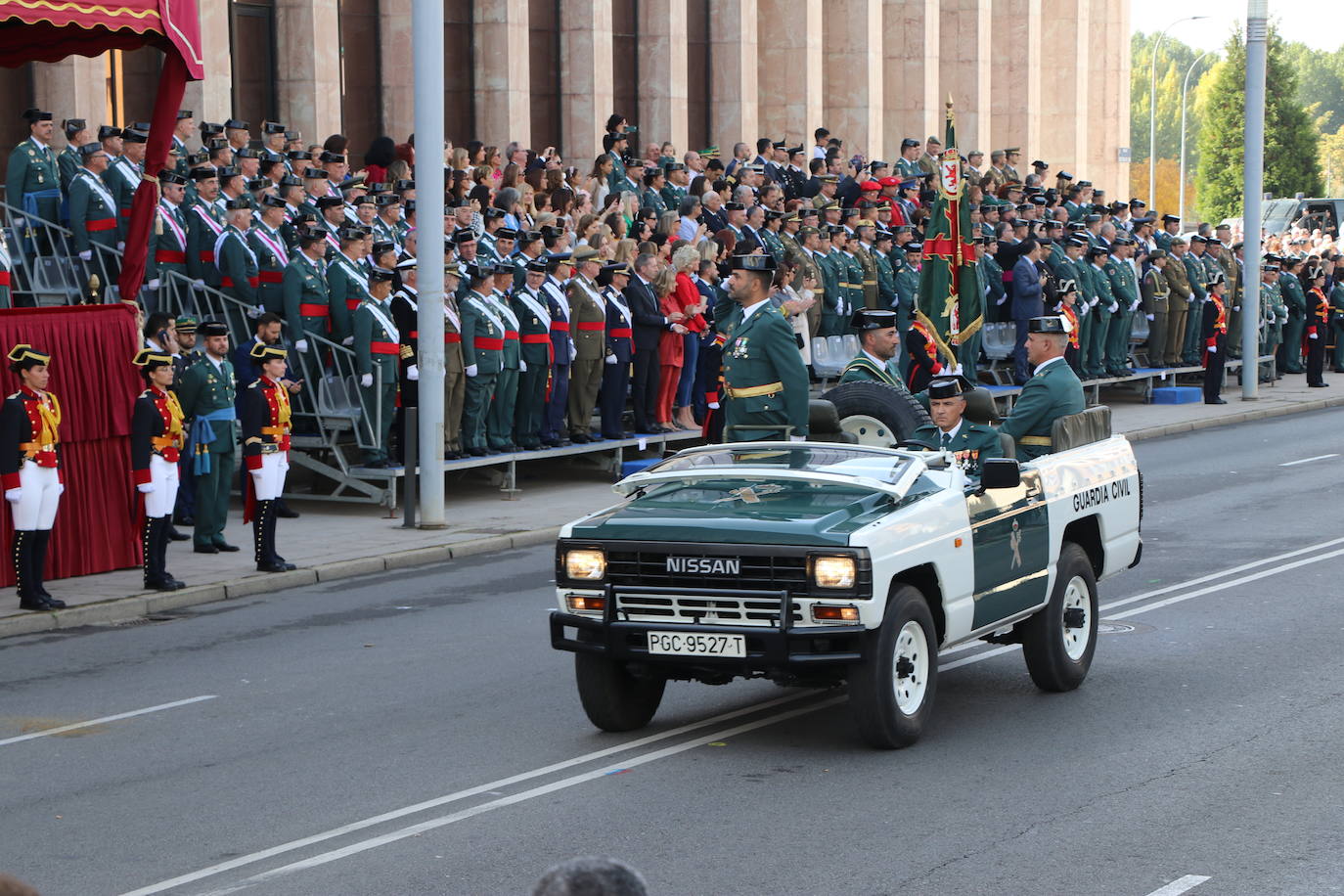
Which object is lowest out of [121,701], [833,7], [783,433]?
[121,701]

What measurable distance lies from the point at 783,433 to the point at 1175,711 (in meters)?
3.05

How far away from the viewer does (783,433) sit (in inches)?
470

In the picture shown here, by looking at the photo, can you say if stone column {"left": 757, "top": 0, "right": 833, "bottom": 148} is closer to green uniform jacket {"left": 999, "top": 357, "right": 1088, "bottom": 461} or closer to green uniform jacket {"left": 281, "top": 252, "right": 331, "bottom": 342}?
green uniform jacket {"left": 281, "top": 252, "right": 331, "bottom": 342}

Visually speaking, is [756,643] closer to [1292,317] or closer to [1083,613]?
[1083,613]

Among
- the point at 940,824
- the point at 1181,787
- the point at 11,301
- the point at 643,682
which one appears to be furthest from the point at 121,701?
the point at 11,301

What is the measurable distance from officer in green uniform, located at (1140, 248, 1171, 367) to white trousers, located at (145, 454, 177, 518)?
21.9 metres

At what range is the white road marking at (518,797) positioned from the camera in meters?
7.63

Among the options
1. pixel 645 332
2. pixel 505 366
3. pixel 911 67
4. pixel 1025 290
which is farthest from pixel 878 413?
pixel 911 67

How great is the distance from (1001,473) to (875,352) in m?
2.75

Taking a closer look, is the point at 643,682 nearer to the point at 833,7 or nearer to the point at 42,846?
the point at 42,846

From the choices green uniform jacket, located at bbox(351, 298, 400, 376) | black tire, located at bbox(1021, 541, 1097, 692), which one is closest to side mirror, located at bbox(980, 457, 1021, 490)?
black tire, located at bbox(1021, 541, 1097, 692)

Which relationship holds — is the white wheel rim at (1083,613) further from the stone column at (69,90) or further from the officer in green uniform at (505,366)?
the stone column at (69,90)

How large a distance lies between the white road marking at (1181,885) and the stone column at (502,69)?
27422 mm

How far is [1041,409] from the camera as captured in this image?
11133 mm
